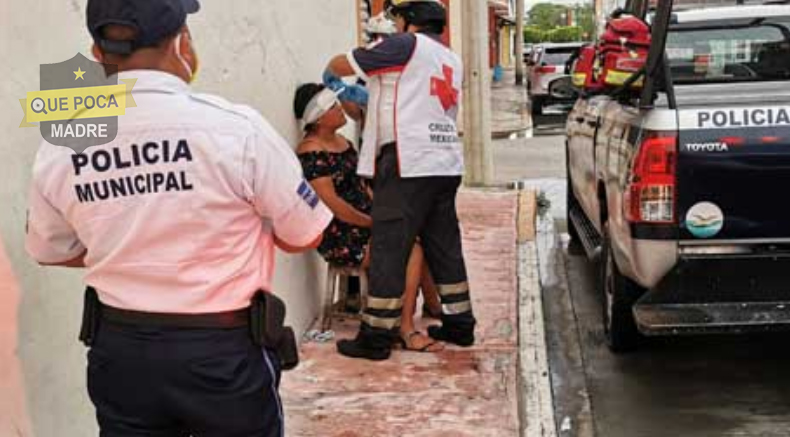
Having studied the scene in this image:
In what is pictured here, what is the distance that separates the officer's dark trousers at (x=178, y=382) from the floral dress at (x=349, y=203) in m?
2.90

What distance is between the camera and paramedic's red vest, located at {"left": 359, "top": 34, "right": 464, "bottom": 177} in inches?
194

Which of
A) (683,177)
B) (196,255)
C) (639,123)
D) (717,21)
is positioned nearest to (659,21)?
Result: (639,123)

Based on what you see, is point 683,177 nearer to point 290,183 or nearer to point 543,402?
point 543,402

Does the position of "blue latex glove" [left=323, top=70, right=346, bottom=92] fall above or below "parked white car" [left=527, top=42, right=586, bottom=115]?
above

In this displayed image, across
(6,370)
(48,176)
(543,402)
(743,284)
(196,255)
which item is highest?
(48,176)

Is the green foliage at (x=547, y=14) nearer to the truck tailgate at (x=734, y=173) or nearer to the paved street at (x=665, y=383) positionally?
the paved street at (x=665, y=383)

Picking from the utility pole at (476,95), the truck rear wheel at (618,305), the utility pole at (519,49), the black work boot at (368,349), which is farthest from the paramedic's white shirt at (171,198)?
the utility pole at (519,49)

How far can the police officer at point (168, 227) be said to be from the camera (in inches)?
88.0

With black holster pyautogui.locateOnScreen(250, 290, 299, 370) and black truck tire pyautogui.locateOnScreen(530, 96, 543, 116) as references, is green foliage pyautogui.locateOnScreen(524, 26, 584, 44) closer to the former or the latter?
black truck tire pyautogui.locateOnScreen(530, 96, 543, 116)

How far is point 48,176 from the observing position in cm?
231

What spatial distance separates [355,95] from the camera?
5.51m

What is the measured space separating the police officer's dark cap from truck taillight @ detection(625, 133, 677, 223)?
9.17 feet

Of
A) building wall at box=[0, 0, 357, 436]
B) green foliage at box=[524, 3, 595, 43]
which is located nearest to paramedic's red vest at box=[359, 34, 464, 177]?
building wall at box=[0, 0, 357, 436]

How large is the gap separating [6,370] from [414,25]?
2846 millimetres
